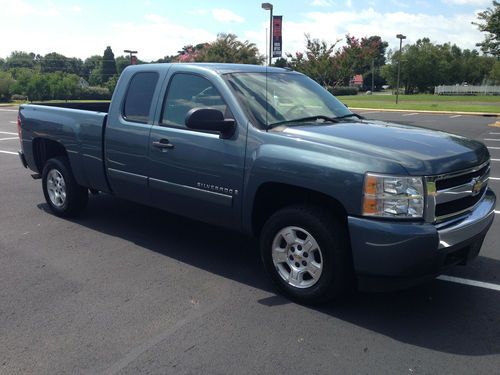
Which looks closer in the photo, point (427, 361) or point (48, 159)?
point (427, 361)

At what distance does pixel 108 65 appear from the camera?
344ft

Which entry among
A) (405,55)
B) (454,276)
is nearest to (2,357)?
(454,276)

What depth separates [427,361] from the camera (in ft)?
10.1

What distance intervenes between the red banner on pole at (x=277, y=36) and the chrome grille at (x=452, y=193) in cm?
2217

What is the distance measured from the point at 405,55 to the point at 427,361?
75726 mm

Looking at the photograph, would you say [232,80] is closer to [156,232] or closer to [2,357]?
[156,232]

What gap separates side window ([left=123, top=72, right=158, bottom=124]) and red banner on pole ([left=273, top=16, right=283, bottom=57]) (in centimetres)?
2073

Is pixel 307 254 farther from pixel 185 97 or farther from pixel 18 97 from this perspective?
pixel 18 97

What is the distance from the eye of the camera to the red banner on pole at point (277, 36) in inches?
1010

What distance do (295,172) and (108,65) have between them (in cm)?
10868

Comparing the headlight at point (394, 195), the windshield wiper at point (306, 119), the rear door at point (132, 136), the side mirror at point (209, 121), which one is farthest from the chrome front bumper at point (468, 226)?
the rear door at point (132, 136)

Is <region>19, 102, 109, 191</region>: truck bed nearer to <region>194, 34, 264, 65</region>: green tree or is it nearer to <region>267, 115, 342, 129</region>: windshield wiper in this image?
<region>267, 115, 342, 129</region>: windshield wiper

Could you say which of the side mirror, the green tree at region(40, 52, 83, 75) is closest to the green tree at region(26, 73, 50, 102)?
the side mirror

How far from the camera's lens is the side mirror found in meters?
3.95
